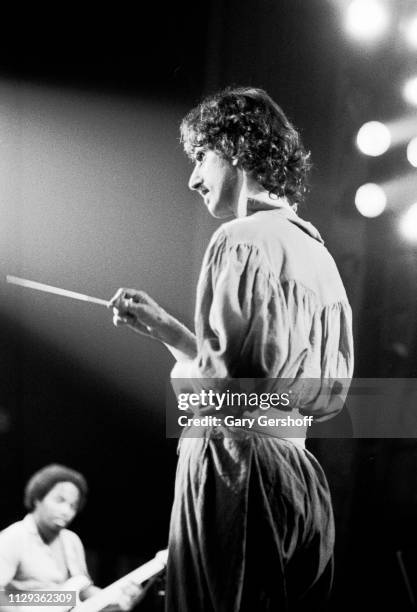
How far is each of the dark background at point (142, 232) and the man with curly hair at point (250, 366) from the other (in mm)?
78

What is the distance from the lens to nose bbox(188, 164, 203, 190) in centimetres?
169

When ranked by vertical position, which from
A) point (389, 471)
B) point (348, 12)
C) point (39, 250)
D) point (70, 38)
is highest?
point (348, 12)

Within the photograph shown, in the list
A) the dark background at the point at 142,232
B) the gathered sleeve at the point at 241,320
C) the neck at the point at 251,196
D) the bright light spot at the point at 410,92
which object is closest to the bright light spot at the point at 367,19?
the dark background at the point at 142,232

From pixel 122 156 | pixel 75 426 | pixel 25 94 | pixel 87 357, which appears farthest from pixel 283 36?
pixel 75 426

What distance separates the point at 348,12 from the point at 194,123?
502mm

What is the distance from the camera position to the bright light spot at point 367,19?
71.2 inches

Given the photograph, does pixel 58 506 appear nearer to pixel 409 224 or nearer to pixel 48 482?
pixel 48 482

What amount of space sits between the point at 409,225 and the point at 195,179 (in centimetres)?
56

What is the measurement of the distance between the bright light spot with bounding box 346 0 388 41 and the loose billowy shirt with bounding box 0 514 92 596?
141 centimetres

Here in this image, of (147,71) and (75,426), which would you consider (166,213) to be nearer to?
(147,71)

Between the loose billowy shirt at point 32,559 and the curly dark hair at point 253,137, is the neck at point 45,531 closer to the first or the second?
the loose billowy shirt at point 32,559

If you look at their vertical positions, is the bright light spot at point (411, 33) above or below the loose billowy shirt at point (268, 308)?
above

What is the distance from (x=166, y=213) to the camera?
1.71 m

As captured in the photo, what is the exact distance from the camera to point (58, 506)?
5.45 feet
